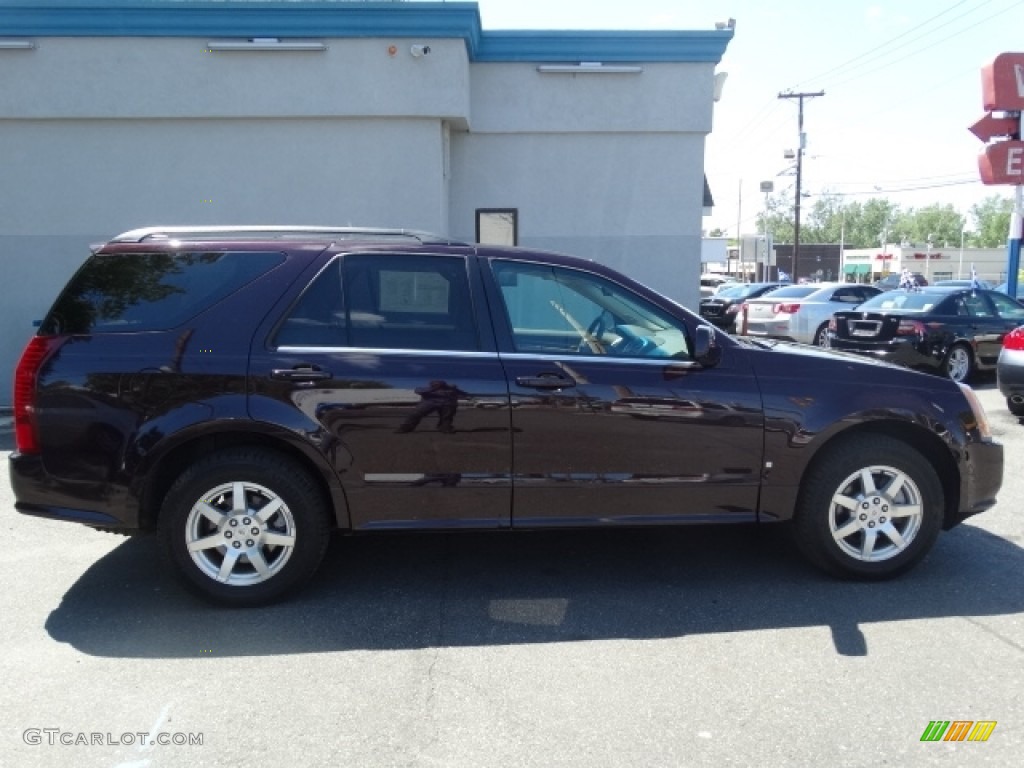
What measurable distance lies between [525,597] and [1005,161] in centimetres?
1470

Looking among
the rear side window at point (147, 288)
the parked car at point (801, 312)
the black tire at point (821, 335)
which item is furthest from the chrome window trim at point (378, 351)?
the black tire at point (821, 335)

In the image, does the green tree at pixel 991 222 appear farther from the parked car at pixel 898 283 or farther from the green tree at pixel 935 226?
the parked car at pixel 898 283

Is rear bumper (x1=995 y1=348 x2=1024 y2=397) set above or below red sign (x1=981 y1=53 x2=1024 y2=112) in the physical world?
below

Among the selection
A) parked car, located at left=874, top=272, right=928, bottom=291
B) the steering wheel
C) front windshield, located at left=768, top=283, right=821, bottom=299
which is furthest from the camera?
parked car, located at left=874, top=272, right=928, bottom=291

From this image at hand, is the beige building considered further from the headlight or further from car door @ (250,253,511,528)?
car door @ (250,253,511,528)

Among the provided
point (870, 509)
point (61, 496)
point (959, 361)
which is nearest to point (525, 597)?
point (870, 509)

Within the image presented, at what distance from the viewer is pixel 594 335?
4.26 meters

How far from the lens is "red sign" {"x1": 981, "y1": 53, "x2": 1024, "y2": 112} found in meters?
14.4

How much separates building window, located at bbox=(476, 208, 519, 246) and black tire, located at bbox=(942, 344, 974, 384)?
642cm

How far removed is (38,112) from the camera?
31.8 feet

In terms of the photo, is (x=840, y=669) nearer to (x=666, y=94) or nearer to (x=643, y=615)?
(x=643, y=615)

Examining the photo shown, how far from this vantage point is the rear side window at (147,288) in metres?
4.02

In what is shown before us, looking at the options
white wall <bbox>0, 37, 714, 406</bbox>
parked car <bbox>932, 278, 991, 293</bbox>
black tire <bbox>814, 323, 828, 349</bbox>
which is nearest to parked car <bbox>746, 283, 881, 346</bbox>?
black tire <bbox>814, 323, 828, 349</bbox>

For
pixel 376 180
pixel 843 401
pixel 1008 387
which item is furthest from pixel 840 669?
pixel 376 180
